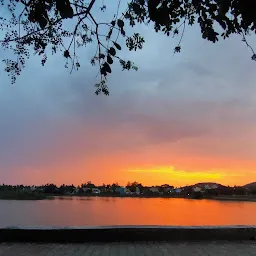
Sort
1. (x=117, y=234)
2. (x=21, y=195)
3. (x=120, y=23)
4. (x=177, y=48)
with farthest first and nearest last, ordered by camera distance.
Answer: (x=21, y=195) → (x=117, y=234) → (x=177, y=48) → (x=120, y=23)

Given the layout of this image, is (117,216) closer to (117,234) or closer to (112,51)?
(117,234)

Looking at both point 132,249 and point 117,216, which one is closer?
point 132,249

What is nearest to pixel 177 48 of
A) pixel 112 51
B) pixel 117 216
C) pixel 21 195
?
pixel 112 51

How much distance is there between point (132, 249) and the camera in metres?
6.92

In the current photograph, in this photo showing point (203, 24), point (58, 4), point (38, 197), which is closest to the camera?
point (58, 4)

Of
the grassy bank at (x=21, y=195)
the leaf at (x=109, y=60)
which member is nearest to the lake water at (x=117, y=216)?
the leaf at (x=109, y=60)

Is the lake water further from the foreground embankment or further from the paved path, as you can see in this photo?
the paved path

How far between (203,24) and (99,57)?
116 centimetres

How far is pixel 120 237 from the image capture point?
7.52m

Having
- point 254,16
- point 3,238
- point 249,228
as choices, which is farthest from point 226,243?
point 254,16

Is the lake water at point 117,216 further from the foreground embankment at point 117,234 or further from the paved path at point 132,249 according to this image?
the paved path at point 132,249

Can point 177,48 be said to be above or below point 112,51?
above

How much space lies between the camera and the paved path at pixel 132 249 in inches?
261

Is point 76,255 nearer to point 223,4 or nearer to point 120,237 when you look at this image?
point 120,237
